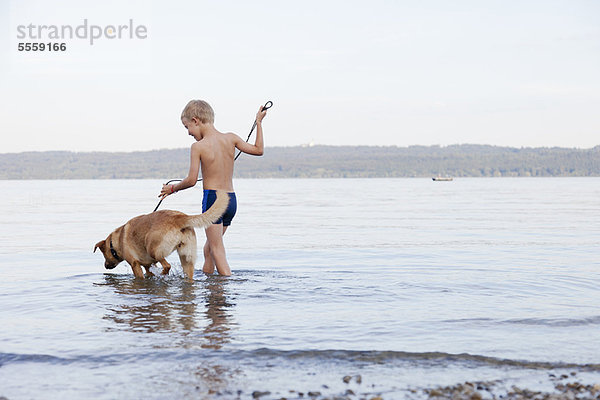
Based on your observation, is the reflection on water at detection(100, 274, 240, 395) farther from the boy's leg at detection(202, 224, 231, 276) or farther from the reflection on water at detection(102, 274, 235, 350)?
the boy's leg at detection(202, 224, 231, 276)

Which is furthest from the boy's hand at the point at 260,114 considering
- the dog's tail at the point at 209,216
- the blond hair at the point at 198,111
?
the dog's tail at the point at 209,216

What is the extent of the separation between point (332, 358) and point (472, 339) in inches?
64.4

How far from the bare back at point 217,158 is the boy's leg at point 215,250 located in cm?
66

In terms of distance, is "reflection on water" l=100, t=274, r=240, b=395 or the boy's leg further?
the boy's leg

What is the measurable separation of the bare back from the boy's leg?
0.66 m

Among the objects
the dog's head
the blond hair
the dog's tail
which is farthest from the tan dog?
the blond hair

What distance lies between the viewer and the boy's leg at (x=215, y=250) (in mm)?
9992

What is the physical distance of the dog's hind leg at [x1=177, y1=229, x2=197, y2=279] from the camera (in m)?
9.39

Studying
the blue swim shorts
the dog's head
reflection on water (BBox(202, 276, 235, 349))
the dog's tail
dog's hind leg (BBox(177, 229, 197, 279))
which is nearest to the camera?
reflection on water (BBox(202, 276, 235, 349))

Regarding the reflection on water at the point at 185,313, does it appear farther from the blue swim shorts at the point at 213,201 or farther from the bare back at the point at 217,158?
the bare back at the point at 217,158

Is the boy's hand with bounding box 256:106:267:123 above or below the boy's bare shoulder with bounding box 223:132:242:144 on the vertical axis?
above

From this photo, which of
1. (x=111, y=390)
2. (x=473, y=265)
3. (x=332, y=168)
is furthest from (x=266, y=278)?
(x=332, y=168)

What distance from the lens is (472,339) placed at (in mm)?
6609

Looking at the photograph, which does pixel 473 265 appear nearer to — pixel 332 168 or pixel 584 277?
pixel 584 277
